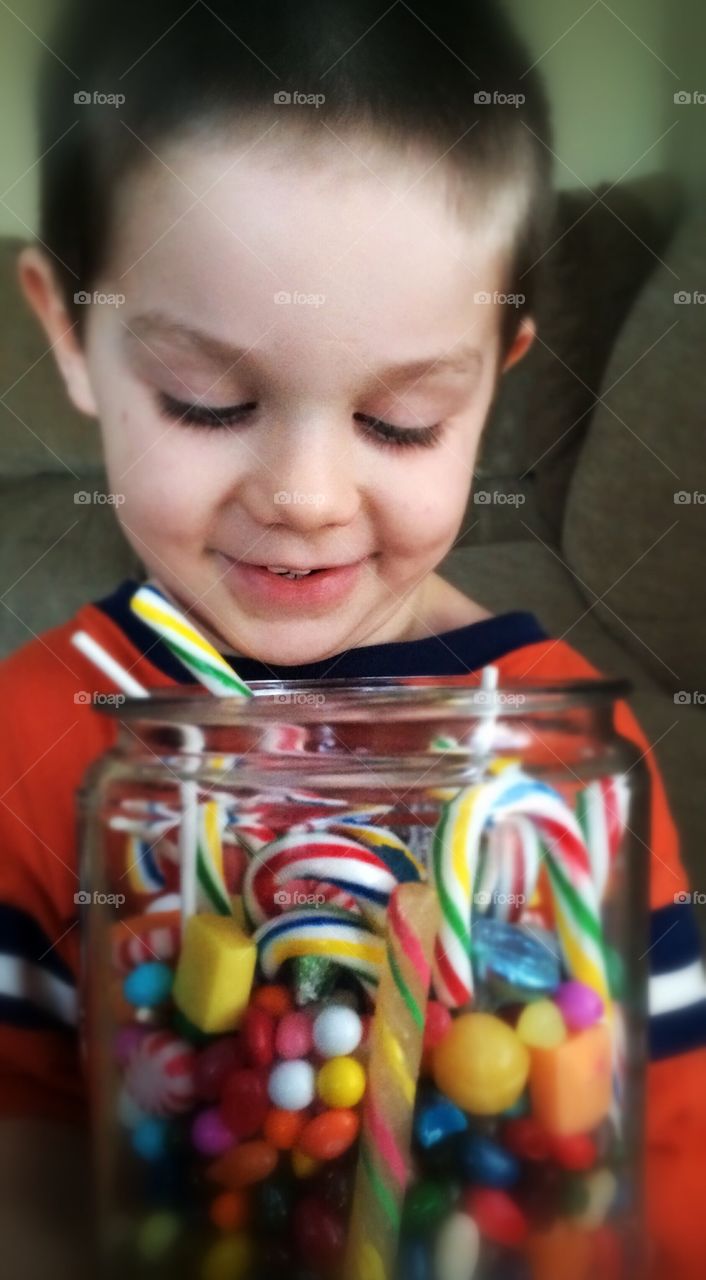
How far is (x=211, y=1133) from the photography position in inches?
16.8

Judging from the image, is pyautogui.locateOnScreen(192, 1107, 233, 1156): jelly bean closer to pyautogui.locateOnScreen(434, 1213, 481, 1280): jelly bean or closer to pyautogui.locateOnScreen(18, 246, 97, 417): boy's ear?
pyautogui.locateOnScreen(434, 1213, 481, 1280): jelly bean

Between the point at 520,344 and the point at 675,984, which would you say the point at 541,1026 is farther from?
the point at 520,344

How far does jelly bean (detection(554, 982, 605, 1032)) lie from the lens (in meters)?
0.43

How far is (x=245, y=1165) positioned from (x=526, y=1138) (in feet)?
0.35

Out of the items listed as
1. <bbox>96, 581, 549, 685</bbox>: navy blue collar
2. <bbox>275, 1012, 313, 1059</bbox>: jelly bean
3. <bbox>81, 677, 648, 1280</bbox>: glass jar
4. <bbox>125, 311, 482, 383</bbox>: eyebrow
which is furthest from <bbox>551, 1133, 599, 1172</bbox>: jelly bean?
<bbox>125, 311, 482, 383</bbox>: eyebrow

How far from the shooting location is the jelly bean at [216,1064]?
42cm

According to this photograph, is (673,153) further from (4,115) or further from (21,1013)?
(21,1013)

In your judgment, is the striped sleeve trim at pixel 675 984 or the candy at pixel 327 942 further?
the striped sleeve trim at pixel 675 984

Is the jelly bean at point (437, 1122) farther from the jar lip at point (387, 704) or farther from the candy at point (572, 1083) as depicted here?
the jar lip at point (387, 704)

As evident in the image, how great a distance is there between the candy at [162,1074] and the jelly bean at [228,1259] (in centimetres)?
6

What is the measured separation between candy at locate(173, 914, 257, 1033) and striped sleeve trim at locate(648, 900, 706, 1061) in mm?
238

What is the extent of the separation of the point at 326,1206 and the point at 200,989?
98 millimetres

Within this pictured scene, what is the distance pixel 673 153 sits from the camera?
0.61m

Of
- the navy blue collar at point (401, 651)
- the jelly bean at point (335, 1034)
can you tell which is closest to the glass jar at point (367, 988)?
the jelly bean at point (335, 1034)
